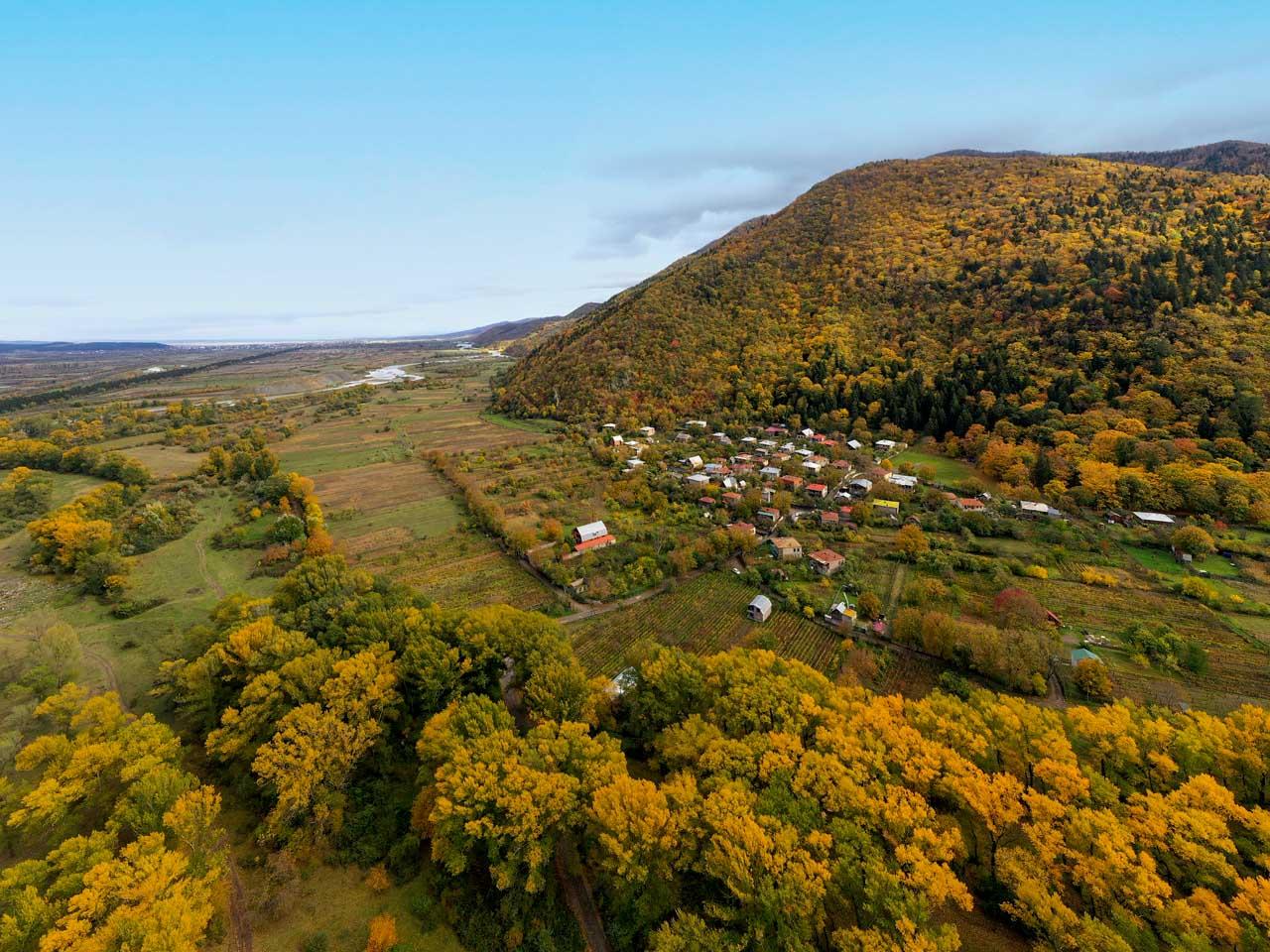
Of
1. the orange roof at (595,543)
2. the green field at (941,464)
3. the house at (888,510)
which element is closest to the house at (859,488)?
the house at (888,510)

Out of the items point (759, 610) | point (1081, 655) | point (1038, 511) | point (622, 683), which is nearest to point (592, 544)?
point (759, 610)

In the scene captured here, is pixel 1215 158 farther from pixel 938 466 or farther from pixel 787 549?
pixel 787 549

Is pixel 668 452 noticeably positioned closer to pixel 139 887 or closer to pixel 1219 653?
pixel 1219 653

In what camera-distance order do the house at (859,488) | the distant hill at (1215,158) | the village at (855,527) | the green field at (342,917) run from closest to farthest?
the green field at (342,917)
the village at (855,527)
the house at (859,488)
the distant hill at (1215,158)

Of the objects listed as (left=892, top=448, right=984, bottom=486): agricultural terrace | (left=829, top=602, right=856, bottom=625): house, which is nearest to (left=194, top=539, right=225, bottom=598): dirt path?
(left=829, top=602, right=856, bottom=625): house

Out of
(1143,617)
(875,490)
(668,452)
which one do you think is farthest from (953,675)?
(668,452)

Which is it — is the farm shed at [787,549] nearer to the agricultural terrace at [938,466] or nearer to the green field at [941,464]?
the agricultural terrace at [938,466]

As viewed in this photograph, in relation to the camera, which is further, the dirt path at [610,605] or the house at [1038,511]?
the house at [1038,511]
